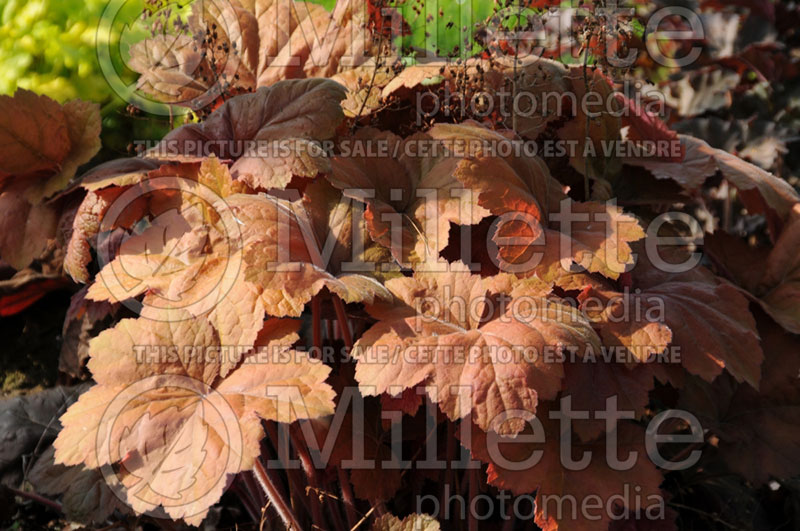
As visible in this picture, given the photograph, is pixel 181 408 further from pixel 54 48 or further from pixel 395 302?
pixel 54 48

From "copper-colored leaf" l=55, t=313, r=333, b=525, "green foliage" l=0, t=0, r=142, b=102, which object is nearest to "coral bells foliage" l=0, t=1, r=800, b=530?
"copper-colored leaf" l=55, t=313, r=333, b=525

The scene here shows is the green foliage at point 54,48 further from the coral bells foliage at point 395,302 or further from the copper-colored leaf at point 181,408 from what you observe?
the copper-colored leaf at point 181,408

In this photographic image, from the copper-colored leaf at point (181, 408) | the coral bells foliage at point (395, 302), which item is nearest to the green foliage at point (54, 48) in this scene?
the coral bells foliage at point (395, 302)

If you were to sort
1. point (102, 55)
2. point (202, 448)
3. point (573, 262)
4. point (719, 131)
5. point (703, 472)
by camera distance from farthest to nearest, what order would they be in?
1. point (719, 131)
2. point (102, 55)
3. point (703, 472)
4. point (573, 262)
5. point (202, 448)

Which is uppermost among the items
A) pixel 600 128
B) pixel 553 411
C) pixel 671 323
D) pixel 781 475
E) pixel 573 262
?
pixel 600 128

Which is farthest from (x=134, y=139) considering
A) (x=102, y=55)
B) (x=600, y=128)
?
(x=600, y=128)

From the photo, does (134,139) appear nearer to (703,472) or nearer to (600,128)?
(600,128)

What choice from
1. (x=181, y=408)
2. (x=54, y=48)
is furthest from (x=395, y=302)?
(x=54, y=48)

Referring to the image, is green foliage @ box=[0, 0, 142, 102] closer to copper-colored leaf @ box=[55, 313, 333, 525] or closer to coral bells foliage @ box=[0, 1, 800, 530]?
coral bells foliage @ box=[0, 1, 800, 530]
